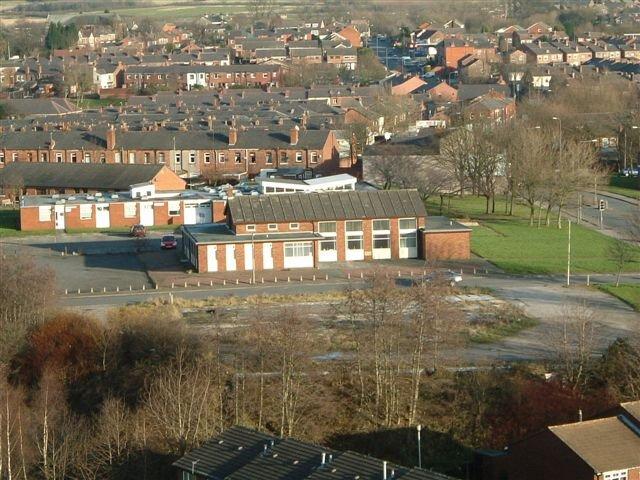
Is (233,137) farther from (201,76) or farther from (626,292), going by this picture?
(201,76)

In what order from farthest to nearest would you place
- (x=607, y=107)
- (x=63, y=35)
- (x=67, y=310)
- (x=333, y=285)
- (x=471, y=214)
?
1. (x=63, y=35)
2. (x=607, y=107)
3. (x=471, y=214)
4. (x=333, y=285)
5. (x=67, y=310)

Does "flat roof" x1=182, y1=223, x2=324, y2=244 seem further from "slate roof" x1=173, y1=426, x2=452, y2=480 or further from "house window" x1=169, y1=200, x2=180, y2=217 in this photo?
"slate roof" x1=173, y1=426, x2=452, y2=480

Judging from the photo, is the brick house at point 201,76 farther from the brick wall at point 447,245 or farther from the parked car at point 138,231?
the brick wall at point 447,245

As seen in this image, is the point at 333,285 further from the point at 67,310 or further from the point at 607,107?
the point at 607,107

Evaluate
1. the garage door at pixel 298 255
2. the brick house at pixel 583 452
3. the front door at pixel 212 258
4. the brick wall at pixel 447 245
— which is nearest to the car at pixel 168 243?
the front door at pixel 212 258

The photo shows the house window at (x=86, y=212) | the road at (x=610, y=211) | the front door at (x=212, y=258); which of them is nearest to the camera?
the front door at (x=212, y=258)

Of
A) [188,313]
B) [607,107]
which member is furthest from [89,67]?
[188,313]

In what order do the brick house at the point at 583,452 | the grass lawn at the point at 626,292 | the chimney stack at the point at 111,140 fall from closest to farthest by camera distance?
the brick house at the point at 583,452
the grass lawn at the point at 626,292
the chimney stack at the point at 111,140
